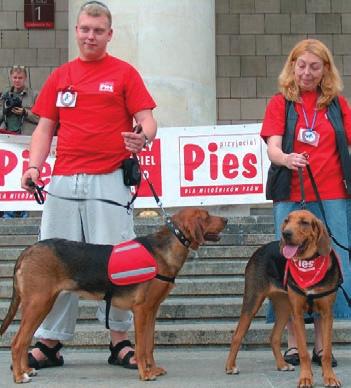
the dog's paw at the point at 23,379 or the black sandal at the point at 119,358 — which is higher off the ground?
the black sandal at the point at 119,358

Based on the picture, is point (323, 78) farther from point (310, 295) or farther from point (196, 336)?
point (196, 336)

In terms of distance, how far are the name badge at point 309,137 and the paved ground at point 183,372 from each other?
1547mm

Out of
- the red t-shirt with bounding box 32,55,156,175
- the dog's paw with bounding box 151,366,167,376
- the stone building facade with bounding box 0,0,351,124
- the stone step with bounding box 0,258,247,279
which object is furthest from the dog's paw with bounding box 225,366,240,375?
the stone building facade with bounding box 0,0,351,124

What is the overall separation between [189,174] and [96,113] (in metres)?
4.53

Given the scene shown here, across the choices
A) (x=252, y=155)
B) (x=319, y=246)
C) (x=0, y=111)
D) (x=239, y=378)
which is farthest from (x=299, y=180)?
(x=0, y=111)

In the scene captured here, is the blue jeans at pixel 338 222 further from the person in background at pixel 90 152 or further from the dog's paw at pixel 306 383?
the person in background at pixel 90 152

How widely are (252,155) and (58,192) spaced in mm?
4806

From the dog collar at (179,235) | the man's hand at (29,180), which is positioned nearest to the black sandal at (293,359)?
the dog collar at (179,235)

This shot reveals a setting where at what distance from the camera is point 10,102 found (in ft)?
35.1

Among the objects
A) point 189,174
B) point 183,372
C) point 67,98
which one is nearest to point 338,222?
point 183,372

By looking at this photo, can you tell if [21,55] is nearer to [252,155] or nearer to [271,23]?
[271,23]

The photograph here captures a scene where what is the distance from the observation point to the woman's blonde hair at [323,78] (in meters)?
5.43

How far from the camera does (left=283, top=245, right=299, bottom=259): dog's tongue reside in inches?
191

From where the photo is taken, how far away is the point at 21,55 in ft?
47.5
